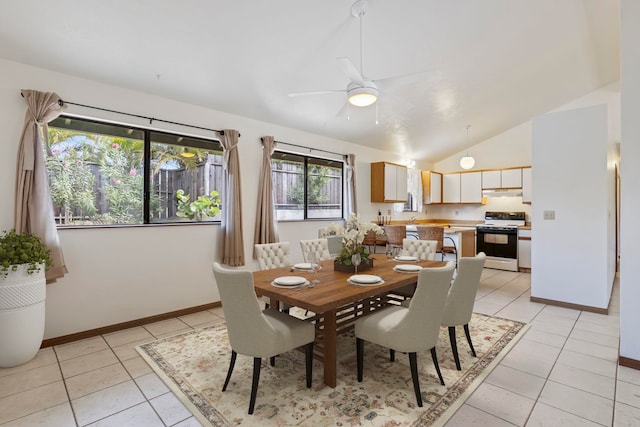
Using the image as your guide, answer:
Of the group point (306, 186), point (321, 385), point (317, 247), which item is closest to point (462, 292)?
point (321, 385)

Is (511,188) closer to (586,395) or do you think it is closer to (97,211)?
(586,395)

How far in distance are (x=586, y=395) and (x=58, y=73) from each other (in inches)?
196

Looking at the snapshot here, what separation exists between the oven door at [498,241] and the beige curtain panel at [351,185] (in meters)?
2.84

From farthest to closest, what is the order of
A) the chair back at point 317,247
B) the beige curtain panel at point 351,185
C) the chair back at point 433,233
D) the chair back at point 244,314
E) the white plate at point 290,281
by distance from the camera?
the beige curtain panel at point 351,185, the chair back at point 433,233, the chair back at point 317,247, the white plate at point 290,281, the chair back at point 244,314

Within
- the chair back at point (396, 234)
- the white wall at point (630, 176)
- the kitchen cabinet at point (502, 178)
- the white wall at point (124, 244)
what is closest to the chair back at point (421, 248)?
the chair back at point (396, 234)

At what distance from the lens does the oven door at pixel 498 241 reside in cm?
613

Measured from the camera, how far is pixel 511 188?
667cm

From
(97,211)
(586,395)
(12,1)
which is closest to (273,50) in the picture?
→ (12,1)

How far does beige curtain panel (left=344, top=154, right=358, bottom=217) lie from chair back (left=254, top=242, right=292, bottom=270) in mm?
2393

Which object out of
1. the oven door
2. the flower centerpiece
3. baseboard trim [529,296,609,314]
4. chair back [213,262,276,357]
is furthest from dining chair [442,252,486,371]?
the oven door

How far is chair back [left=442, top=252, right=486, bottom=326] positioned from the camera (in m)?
2.40

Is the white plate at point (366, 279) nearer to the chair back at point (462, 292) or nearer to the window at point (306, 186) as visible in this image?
the chair back at point (462, 292)

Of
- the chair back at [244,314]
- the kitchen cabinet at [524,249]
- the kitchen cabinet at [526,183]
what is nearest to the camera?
the chair back at [244,314]

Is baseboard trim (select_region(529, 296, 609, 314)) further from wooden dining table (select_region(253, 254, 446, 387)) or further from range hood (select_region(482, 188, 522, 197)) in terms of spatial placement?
range hood (select_region(482, 188, 522, 197))
